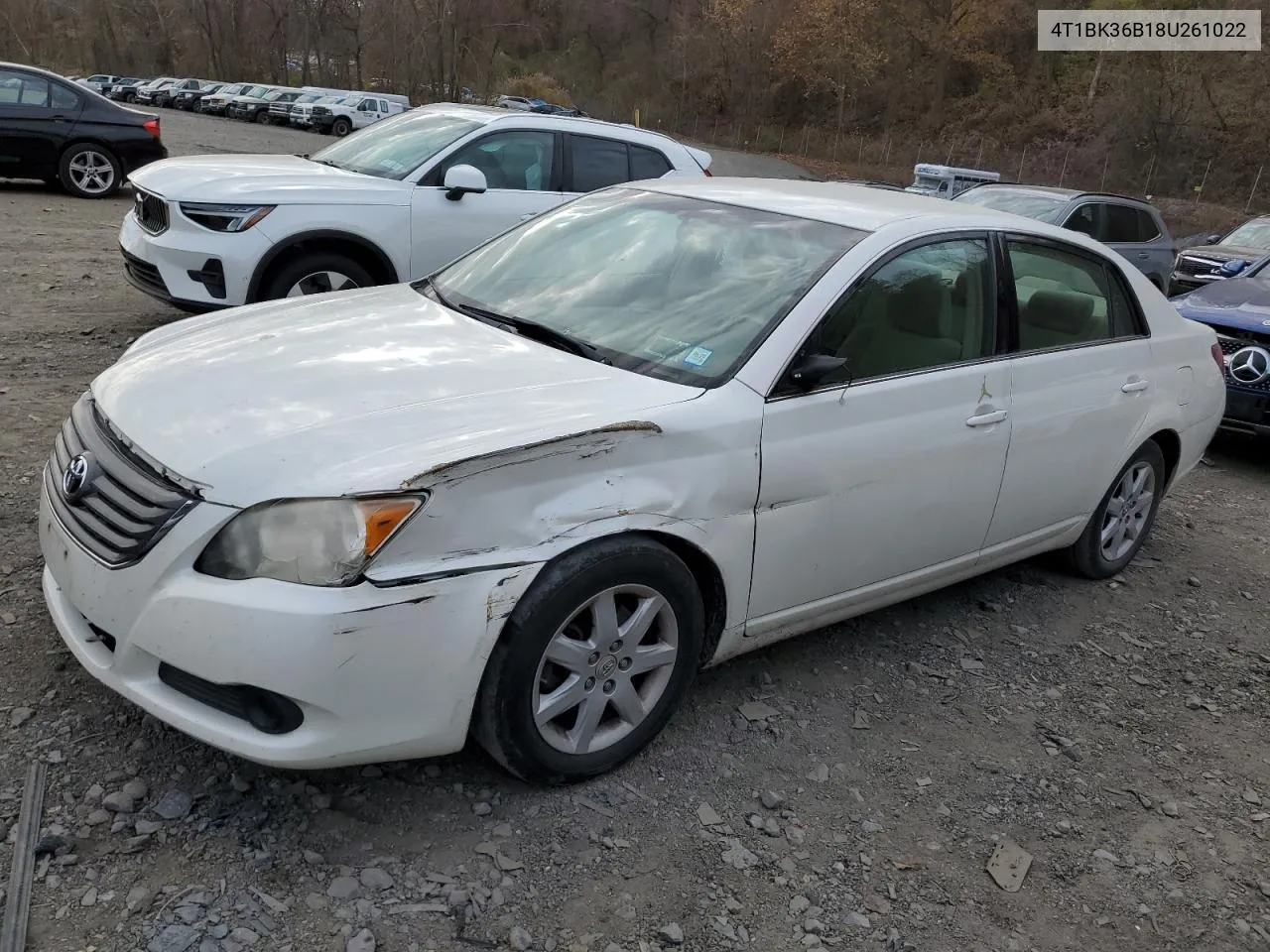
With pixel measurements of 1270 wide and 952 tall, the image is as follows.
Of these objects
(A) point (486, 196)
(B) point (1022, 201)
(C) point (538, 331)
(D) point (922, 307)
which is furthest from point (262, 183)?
(B) point (1022, 201)

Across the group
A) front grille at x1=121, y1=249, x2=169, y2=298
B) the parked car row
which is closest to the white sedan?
front grille at x1=121, y1=249, x2=169, y2=298

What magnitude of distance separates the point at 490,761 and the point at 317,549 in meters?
0.93

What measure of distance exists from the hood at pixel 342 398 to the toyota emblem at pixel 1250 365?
18.1ft

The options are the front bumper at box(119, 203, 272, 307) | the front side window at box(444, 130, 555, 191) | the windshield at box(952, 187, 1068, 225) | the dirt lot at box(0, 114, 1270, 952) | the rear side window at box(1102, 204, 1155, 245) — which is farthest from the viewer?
the rear side window at box(1102, 204, 1155, 245)

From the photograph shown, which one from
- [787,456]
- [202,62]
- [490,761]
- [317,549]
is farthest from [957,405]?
[202,62]

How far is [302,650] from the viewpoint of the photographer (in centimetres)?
232

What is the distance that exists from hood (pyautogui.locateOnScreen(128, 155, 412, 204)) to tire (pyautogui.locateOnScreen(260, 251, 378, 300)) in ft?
1.18

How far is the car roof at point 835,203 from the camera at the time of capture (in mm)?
3645

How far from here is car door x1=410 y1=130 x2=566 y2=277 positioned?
6883 millimetres

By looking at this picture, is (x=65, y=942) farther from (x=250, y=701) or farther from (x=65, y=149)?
(x=65, y=149)

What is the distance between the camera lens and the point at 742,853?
9.04 ft

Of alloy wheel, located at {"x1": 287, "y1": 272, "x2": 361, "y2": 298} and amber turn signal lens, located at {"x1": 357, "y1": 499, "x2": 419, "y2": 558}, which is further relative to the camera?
alloy wheel, located at {"x1": 287, "y1": 272, "x2": 361, "y2": 298}

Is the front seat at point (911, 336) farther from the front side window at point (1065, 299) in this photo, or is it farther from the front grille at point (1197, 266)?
the front grille at point (1197, 266)

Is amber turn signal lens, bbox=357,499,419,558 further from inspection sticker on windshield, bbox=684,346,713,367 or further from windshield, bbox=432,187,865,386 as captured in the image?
inspection sticker on windshield, bbox=684,346,713,367
